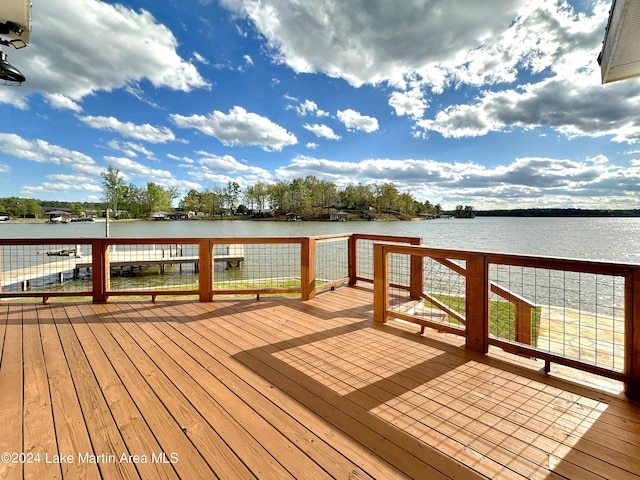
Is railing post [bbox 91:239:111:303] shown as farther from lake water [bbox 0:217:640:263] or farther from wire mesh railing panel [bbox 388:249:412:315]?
lake water [bbox 0:217:640:263]

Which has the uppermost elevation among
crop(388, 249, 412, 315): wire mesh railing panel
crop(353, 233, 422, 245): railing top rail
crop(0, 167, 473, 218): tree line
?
crop(0, 167, 473, 218): tree line

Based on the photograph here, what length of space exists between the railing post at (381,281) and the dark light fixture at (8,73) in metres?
4.14

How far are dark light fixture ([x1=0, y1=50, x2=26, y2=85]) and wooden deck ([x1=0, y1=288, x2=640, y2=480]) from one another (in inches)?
103

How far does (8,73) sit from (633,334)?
5.66m

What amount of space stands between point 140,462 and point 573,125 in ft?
71.7

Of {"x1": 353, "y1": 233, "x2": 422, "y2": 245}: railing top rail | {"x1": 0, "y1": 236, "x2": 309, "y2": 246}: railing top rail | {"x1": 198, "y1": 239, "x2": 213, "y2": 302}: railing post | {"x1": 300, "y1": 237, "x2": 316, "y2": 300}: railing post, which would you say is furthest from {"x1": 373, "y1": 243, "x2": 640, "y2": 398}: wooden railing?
{"x1": 198, "y1": 239, "x2": 213, "y2": 302}: railing post

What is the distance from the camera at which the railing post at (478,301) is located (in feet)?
8.17

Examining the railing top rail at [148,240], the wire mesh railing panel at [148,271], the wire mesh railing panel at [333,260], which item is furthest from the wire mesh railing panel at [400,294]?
the wire mesh railing panel at [148,271]

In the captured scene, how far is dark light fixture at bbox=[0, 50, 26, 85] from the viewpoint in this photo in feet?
8.91

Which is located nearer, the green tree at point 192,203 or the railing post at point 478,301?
the railing post at point 478,301

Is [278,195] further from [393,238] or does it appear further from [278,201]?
[393,238]

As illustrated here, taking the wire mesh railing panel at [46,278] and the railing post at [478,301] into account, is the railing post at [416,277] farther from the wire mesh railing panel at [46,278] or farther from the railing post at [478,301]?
the wire mesh railing panel at [46,278]

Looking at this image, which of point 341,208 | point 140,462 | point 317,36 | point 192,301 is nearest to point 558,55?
point 317,36

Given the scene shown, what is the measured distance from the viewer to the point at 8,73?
278 cm
